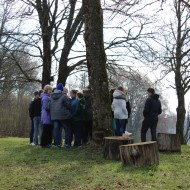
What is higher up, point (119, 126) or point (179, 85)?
point (179, 85)

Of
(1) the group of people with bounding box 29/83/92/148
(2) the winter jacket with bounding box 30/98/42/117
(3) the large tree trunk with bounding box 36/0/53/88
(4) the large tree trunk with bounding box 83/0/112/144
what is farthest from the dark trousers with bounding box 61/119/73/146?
(3) the large tree trunk with bounding box 36/0/53/88

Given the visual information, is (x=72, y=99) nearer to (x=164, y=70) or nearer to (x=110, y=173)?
(x=110, y=173)

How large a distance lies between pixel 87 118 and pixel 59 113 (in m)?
0.90

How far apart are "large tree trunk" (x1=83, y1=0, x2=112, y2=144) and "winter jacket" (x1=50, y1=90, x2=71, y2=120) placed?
949 mm

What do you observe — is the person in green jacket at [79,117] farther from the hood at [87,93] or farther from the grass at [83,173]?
the grass at [83,173]

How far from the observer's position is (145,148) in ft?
26.2

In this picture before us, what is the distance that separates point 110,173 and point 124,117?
14.8ft

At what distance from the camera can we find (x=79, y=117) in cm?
1134

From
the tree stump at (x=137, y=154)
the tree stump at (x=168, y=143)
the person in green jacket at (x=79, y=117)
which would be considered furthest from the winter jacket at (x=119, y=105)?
the tree stump at (x=137, y=154)

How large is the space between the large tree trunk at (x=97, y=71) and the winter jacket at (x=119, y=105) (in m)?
1.06

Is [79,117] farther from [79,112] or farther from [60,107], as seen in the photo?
[60,107]

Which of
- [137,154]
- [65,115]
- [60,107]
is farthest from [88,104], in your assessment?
[137,154]

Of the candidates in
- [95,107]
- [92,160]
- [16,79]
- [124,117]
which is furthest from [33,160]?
[16,79]

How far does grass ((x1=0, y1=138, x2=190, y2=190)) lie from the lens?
651 centimetres
